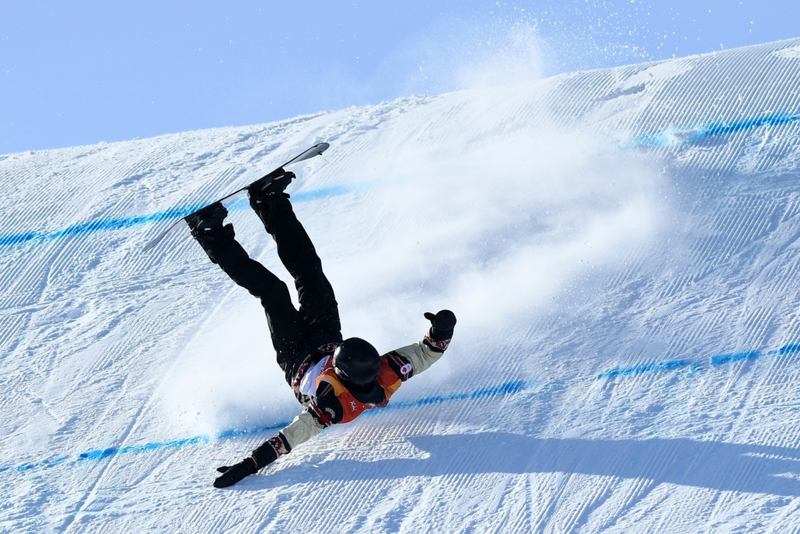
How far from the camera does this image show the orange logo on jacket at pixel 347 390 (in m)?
3.29

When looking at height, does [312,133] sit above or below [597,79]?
above

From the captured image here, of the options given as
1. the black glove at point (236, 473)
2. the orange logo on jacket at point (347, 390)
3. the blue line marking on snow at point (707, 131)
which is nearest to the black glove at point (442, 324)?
the orange logo on jacket at point (347, 390)

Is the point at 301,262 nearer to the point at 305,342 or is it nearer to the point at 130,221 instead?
the point at 305,342

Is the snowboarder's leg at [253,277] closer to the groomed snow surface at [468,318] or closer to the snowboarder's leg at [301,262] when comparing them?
the snowboarder's leg at [301,262]

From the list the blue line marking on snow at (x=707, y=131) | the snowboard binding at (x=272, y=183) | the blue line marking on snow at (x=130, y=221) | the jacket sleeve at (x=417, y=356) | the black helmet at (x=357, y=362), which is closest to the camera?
the black helmet at (x=357, y=362)

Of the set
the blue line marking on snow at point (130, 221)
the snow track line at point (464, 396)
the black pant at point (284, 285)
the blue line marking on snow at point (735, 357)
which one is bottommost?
the blue line marking on snow at point (735, 357)

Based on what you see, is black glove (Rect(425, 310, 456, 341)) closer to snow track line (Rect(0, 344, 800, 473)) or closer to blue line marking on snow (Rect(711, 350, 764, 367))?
snow track line (Rect(0, 344, 800, 473))

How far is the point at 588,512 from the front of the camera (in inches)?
118

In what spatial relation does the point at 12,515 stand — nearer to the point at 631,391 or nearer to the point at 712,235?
the point at 631,391

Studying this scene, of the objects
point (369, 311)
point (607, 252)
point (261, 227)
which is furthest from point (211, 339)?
point (607, 252)

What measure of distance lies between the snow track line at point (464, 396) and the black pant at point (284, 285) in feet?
1.31

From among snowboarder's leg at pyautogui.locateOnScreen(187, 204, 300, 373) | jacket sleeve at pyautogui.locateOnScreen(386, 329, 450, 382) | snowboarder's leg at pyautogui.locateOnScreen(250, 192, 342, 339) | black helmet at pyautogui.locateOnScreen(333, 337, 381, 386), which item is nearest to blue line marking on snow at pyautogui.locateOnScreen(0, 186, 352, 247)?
snowboarder's leg at pyautogui.locateOnScreen(250, 192, 342, 339)

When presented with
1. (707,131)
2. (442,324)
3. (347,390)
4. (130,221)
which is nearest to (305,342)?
(347,390)

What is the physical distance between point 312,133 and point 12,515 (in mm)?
3992
